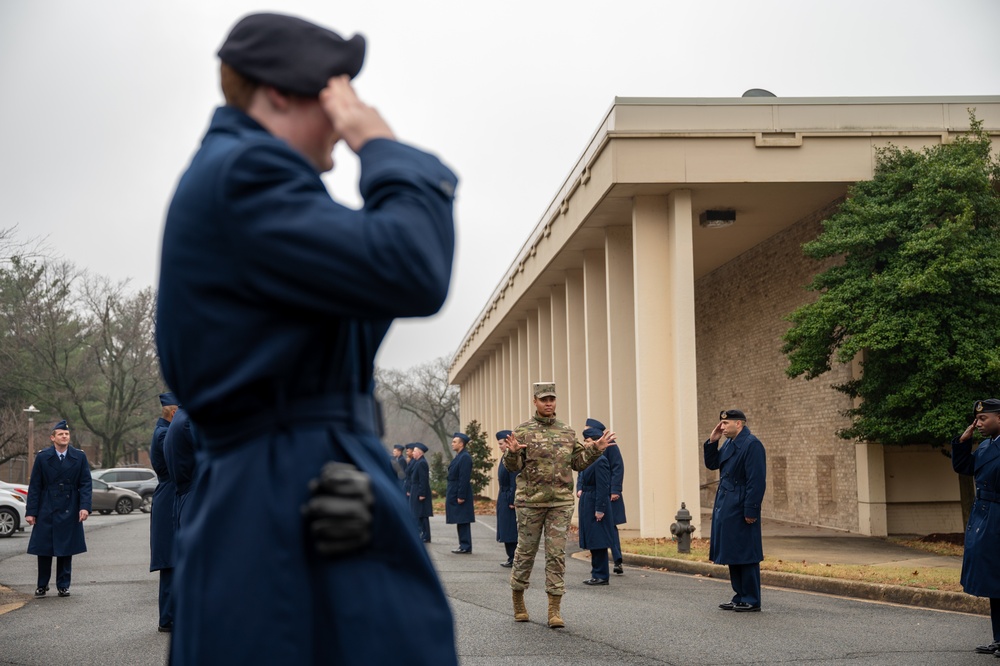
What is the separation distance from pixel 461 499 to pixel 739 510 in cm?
917

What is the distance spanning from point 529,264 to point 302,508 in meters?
32.4

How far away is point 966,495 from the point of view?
59.7 feet

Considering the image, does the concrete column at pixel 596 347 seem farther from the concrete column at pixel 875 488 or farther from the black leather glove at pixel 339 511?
the black leather glove at pixel 339 511

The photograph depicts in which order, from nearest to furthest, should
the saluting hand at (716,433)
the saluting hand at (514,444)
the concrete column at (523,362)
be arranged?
the saluting hand at (514,444) < the saluting hand at (716,433) < the concrete column at (523,362)

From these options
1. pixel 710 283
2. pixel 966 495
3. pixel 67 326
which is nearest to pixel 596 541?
pixel 966 495

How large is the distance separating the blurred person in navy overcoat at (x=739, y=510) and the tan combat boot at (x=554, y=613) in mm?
2253

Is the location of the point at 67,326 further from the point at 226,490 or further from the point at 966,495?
the point at 226,490

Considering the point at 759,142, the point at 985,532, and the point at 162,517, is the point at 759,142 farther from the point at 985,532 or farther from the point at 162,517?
the point at 162,517

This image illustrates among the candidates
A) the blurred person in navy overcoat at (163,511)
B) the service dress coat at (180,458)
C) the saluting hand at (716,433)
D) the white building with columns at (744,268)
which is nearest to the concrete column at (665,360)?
the white building with columns at (744,268)

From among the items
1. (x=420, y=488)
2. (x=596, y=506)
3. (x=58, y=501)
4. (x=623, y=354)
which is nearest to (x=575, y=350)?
(x=623, y=354)

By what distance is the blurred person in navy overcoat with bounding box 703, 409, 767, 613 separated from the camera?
1141 centimetres

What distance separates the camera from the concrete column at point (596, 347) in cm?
2778

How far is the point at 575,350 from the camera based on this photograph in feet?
102

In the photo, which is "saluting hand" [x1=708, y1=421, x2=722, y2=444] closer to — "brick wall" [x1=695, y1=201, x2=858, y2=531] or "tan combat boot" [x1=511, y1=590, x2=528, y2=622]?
"tan combat boot" [x1=511, y1=590, x2=528, y2=622]
